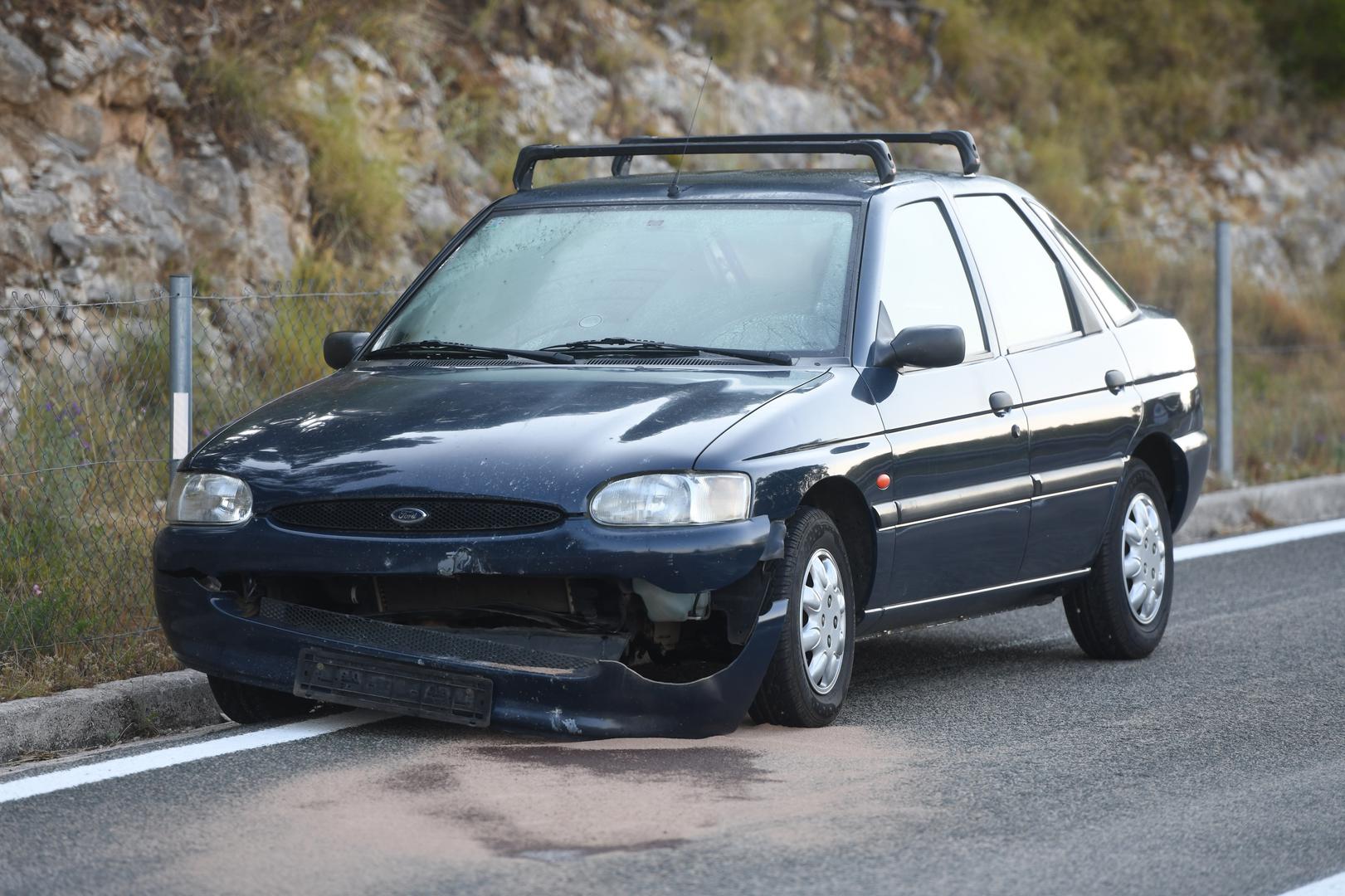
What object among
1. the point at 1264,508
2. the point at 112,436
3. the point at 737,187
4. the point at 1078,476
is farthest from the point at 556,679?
the point at 1264,508

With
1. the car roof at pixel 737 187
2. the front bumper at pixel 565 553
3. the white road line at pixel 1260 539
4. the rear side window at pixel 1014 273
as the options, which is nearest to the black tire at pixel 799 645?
the front bumper at pixel 565 553

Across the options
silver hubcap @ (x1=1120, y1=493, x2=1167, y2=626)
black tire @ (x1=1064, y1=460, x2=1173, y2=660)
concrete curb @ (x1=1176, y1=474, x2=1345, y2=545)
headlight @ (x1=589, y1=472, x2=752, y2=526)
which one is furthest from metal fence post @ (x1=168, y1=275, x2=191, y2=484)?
concrete curb @ (x1=1176, y1=474, x2=1345, y2=545)

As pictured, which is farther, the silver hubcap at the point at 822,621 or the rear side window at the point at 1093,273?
the rear side window at the point at 1093,273

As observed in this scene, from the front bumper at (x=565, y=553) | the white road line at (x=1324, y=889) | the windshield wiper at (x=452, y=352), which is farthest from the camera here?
the windshield wiper at (x=452, y=352)

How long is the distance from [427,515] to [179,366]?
2.31 m

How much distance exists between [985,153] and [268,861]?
1641cm

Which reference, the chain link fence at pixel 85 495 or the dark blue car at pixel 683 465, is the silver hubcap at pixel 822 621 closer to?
the dark blue car at pixel 683 465

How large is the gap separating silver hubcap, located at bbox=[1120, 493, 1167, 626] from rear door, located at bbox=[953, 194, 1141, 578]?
0.87 ft

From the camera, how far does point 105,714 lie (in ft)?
21.8

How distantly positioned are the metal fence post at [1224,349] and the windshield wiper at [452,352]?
704cm

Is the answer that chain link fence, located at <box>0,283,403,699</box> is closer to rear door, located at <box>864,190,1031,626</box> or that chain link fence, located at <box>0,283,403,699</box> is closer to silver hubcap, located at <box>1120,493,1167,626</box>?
rear door, located at <box>864,190,1031,626</box>

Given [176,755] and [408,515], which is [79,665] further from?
[408,515]

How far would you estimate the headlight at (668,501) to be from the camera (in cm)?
584

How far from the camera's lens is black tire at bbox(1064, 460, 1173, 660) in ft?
26.2
